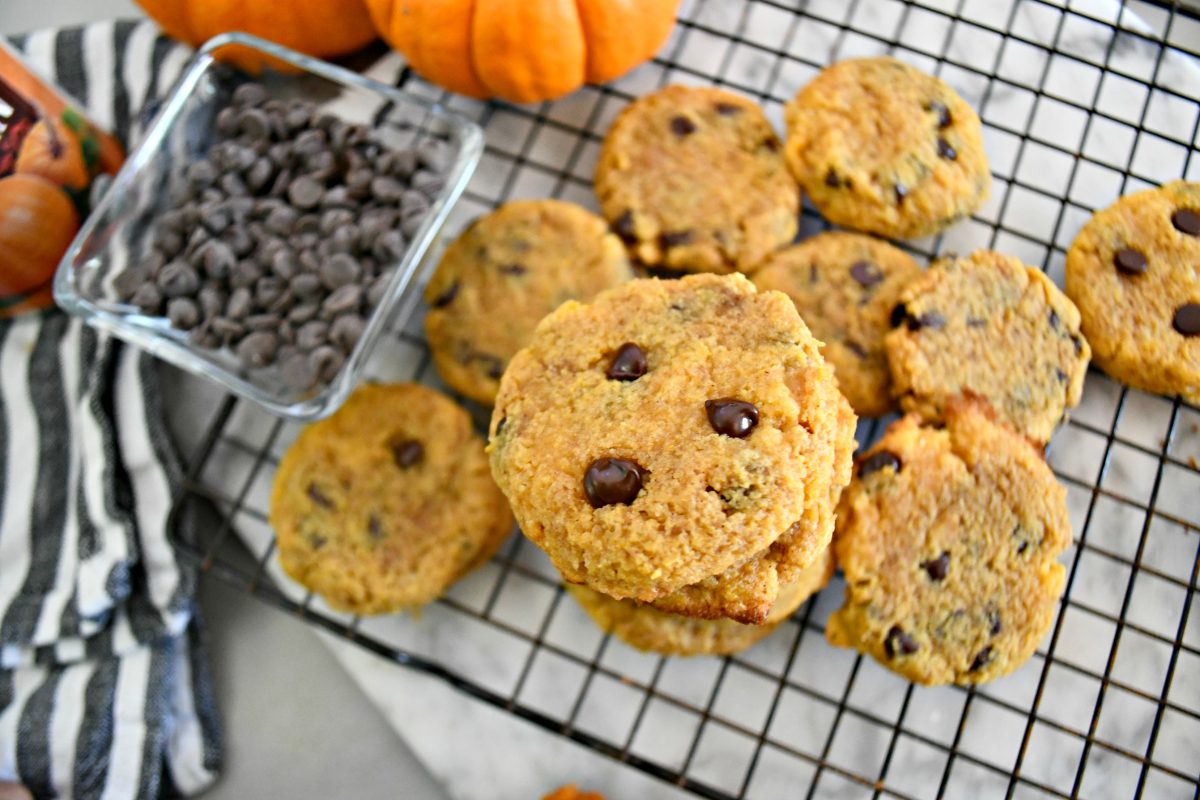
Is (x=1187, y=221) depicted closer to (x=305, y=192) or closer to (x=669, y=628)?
(x=669, y=628)

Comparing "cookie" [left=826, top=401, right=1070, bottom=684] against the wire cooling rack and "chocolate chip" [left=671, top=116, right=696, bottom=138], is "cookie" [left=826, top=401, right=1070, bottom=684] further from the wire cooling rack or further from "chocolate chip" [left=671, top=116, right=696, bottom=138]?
"chocolate chip" [left=671, top=116, right=696, bottom=138]

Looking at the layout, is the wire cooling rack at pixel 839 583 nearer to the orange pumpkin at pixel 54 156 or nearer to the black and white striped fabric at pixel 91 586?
the black and white striped fabric at pixel 91 586

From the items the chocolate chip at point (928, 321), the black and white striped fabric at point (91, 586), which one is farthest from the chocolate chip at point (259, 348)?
the chocolate chip at point (928, 321)

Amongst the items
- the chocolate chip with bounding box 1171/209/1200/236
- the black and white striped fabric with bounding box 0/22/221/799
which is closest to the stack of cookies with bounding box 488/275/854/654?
the chocolate chip with bounding box 1171/209/1200/236

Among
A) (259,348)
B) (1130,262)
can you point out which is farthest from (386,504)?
(1130,262)

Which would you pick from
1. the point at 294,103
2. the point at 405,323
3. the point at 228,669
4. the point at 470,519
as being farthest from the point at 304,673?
the point at 294,103

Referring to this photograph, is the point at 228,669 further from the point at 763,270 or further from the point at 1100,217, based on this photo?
the point at 1100,217
